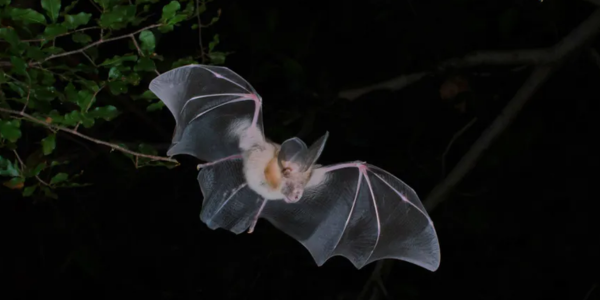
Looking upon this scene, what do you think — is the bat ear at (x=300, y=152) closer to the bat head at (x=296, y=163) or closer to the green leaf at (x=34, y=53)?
the bat head at (x=296, y=163)

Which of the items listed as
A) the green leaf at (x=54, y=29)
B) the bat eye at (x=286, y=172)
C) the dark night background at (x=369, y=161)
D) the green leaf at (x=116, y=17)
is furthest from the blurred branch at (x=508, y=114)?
the green leaf at (x=54, y=29)

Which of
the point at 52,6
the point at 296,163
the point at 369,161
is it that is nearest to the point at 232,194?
the point at 296,163

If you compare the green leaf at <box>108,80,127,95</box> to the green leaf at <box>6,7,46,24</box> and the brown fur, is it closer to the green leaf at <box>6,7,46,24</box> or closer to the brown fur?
the green leaf at <box>6,7,46,24</box>

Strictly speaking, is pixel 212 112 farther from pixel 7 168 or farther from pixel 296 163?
pixel 7 168

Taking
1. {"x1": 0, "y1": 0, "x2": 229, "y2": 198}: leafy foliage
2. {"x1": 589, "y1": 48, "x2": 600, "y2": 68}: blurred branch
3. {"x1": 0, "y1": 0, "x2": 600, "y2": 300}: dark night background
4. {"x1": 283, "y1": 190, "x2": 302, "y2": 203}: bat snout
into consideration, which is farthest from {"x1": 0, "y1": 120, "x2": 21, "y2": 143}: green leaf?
{"x1": 589, "y1": 48, "x2": 600, "y2": 68}: blurred branch

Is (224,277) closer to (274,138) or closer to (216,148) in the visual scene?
(274,138)
